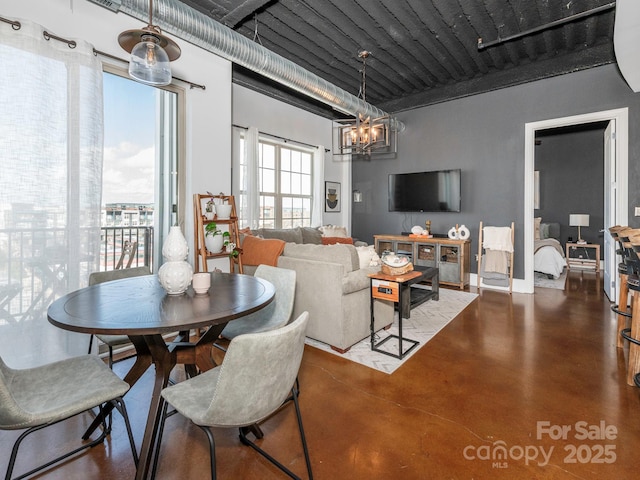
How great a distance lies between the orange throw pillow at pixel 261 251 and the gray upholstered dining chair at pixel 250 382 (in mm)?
2129

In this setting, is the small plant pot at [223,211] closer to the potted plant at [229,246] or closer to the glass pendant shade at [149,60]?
the potted plant at [229,246]

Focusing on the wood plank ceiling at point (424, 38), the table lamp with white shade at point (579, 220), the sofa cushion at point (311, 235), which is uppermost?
the wood plank ceiling at point (424, 38)

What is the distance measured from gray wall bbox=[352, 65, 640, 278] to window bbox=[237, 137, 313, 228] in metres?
1.54

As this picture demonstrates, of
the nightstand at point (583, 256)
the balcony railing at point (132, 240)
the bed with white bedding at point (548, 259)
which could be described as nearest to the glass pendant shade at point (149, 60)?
the balcony railing at point (132, 240)

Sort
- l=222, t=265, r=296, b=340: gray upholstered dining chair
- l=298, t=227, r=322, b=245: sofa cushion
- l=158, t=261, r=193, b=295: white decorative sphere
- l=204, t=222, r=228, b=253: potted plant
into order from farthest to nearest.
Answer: l=298, t=227, r=322, b=245: sofa cushion < l=204, t=222, r=228, b=253: potted plant < l=222, t=265, r=296, b=340: gray upholstered dining chair < l=158, t=261, r=193, b=295: white decorative sphere

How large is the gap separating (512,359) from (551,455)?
1.18 meters

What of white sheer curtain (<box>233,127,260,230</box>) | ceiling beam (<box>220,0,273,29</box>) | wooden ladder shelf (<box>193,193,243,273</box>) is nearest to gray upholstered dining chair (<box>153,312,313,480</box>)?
wooden ladder shelf (<box>193,193,243,273</box>)

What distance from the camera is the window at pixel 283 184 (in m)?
5.70


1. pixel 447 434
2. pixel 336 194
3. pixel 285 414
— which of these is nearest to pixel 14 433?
pixel 285 414

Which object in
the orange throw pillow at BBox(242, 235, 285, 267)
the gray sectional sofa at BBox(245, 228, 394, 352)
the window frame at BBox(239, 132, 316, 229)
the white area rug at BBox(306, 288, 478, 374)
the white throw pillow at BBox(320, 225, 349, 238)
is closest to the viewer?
the white area rug at BBox(306, 288, 478, 374)

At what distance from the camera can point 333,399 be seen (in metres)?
2.22

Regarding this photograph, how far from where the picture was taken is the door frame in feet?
13.9

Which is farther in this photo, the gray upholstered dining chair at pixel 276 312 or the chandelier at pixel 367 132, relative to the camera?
the chandelier at pixel 367 132

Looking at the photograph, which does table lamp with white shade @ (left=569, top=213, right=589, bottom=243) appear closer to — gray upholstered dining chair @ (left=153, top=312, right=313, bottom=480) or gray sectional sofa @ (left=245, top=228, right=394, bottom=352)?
gray sectional sofa @ (left=245, top=228, right=394, bottom=352)
